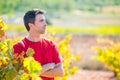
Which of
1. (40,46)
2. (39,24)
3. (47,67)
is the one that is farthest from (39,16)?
(47,67)

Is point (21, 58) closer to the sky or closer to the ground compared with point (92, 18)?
closer to the sky

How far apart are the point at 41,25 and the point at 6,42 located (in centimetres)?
69

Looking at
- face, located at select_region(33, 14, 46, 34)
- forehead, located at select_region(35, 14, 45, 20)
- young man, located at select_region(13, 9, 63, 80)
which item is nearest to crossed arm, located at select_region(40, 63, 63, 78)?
young man, located at select_region(13, 9, 63, 80)

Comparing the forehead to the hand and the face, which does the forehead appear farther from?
the hand

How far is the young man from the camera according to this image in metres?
5.15

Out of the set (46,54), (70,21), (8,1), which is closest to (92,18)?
(70,21)

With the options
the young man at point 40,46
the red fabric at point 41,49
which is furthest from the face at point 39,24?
the red fabric at point 41,49

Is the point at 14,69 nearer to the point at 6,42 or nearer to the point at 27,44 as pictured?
the point at 6,42

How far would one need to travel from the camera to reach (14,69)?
436 cm

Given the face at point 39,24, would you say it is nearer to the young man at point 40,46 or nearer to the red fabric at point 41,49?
the young man at point 40,46

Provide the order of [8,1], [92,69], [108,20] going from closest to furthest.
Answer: [92,69] → [8,1] → [108,20]

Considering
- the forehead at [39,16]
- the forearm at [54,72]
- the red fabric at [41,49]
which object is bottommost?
the forearm at [54,72]

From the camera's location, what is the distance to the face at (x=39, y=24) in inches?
201

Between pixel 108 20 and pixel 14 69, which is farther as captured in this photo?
pixel 108 20
